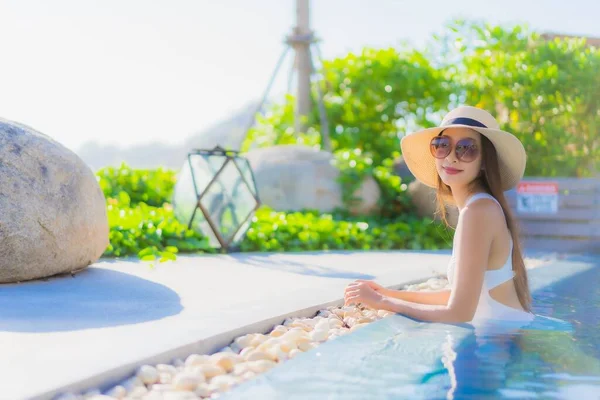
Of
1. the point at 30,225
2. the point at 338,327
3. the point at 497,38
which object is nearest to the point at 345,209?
the point at 497,38

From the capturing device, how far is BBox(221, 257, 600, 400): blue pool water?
2.22 m

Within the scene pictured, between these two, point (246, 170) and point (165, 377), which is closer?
point (165, 377)

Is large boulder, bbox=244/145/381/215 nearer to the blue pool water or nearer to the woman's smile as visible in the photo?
the blue pool water

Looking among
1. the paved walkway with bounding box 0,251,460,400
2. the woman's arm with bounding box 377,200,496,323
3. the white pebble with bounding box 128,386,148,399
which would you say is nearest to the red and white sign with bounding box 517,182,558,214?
the paved walkway with bounding box 0,251,460,400

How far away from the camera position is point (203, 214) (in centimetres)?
682

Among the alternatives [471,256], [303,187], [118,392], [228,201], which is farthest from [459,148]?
[303,187]

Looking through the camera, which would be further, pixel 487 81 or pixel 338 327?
pixel 487 81

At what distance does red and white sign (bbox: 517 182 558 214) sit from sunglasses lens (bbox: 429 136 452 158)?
6.35m

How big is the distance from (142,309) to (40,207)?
1.17m

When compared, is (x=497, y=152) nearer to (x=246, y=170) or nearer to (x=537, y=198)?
(x=246, y=170)

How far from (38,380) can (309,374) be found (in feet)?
2.66

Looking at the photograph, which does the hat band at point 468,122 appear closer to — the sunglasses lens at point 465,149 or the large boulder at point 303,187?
the sunglasses lens at point 465,149

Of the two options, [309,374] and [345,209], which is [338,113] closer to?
[345,209]

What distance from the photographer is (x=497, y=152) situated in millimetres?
3039
